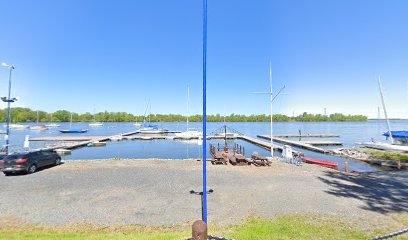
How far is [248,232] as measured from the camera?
7406mm

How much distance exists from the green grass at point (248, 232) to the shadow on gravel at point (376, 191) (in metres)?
3.44

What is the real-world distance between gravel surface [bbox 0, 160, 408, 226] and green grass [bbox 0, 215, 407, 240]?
737 millimetres

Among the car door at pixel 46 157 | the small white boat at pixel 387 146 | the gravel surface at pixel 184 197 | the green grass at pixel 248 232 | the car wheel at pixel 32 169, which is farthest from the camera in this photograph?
the small white boat at pixel 387 146

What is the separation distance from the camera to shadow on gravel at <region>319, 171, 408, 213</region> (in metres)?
10.4

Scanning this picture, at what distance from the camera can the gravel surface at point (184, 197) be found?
369 inches

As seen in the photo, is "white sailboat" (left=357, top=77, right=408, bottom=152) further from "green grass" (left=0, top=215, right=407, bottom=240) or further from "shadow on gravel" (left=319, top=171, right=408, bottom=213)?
"green grass" (left=0, top=215, right=407, bottom=240)

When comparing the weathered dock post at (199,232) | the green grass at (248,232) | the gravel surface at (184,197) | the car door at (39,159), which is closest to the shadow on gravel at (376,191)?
the gravel surface at (184,197)

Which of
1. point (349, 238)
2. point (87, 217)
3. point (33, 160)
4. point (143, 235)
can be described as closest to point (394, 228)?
point (349, 238)

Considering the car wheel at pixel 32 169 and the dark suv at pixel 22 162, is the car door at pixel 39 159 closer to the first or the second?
the dark suv at pixel 22 162

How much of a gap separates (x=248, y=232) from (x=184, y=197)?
5.24 m

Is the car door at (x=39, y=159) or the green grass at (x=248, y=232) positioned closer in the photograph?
the green grass at (x=248, y=232)

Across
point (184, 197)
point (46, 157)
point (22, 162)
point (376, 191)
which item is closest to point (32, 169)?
point (22, 162)

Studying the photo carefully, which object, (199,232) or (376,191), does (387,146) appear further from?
(199,232)

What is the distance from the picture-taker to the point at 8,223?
869 cm
